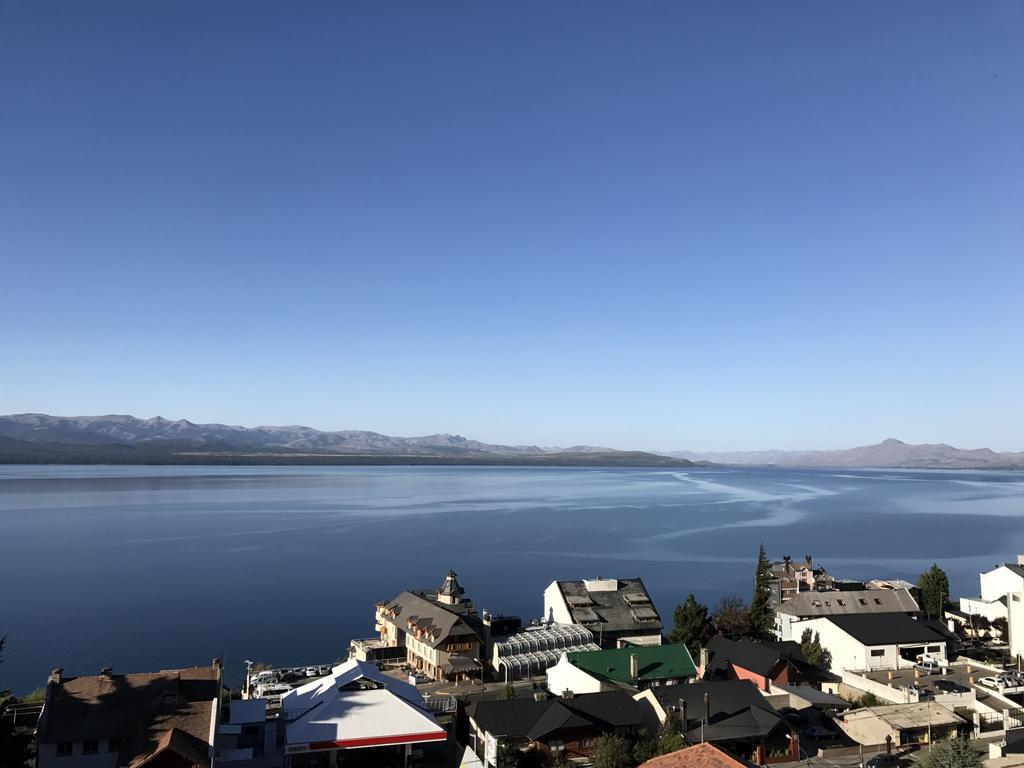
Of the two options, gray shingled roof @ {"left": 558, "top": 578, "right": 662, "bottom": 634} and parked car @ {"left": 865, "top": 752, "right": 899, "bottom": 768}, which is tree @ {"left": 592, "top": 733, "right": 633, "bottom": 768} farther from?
gray shingled roof @ {"left": 558, "top": 578, "right": 662, "bottom": 634}

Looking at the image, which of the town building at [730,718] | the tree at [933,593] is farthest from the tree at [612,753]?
the tree at [933,593]

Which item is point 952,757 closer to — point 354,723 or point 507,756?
point 507,756

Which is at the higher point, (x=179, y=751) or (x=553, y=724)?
(x=179, y=751)

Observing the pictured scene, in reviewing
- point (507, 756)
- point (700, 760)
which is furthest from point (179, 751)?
point (700, 760)

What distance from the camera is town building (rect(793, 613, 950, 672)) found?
3103 cm

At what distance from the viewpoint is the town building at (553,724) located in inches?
847

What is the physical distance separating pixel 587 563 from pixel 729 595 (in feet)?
52.3

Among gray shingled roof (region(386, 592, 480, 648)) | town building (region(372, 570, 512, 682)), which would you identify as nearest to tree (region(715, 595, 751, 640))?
town building (region(372, 570, 512, 682))

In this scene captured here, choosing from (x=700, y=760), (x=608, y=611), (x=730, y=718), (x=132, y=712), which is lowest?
(x=608, y=611)

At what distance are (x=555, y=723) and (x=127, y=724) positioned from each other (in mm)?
11246

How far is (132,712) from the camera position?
1875 cm

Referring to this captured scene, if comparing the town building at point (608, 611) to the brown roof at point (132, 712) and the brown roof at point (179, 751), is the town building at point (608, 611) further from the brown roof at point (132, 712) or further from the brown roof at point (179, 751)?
the brown roof at point (179, 751)

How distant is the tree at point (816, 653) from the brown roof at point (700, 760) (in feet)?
59.8

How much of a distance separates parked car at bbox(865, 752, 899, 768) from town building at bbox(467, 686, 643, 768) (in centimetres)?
625
